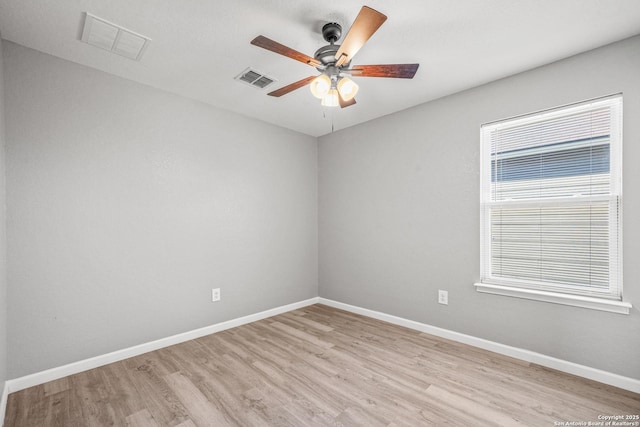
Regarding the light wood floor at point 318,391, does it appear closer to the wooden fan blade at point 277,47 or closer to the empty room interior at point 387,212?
the empty room interior at point 387,212

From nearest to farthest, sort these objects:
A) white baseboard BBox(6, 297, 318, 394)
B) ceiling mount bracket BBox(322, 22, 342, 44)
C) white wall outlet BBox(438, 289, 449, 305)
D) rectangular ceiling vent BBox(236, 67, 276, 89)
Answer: ceiling mount bracket BBox(322, 22, 342, 44)
white baseboard BBox(6, 297, 318, 394)
rectangular ceiling vent BBox(236, 67, 276, 89)
white wall outlet BBox(438, 289, 449, 305)

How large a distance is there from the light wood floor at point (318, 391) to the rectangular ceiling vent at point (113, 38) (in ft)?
8.23

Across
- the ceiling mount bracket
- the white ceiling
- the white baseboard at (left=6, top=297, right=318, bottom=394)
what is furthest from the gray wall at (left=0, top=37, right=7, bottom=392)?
the ceiling mount bracket

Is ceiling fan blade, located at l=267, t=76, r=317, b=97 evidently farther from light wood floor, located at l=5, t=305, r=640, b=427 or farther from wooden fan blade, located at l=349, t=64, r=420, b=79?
light wood floor, located at l=5, t=305, r=640, b=427

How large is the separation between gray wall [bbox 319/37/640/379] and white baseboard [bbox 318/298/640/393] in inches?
1.8

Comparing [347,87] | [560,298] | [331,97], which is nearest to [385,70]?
[347,87]

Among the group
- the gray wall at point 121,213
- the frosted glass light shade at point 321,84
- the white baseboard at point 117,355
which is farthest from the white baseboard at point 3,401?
the frosted glass light shade at point 321,84

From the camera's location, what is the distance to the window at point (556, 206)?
219cm

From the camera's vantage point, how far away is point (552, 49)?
220cm

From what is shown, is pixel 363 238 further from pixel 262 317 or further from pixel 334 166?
pixel 262 317

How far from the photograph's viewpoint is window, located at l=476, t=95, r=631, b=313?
2191 millimetres

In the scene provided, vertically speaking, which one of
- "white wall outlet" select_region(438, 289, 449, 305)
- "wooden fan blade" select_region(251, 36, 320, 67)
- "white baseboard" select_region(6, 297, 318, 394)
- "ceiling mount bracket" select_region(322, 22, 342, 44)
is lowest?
"white baseboard" select_region(6, 297, 318, 394)

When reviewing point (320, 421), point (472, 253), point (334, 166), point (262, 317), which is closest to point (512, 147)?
point (472, 253)

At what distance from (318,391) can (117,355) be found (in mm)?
1800
